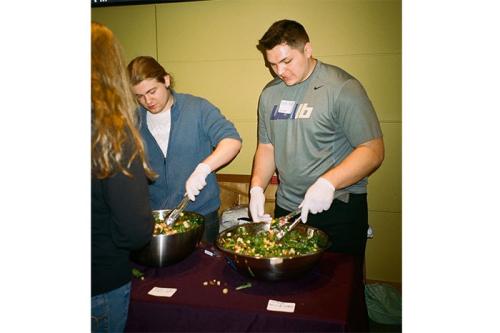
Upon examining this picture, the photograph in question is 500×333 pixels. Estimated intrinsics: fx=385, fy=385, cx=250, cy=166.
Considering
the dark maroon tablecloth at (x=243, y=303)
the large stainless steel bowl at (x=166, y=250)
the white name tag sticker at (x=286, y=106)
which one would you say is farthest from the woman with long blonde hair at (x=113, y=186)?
the white name tag sticker at (x=286, y=106)

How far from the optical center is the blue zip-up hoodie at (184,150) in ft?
5.72

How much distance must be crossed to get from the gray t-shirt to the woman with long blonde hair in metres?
0.90

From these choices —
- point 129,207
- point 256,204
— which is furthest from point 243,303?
point 256,204

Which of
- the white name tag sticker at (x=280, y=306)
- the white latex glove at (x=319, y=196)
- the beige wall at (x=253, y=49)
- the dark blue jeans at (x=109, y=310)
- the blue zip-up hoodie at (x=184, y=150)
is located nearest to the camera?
A: the dark blue jeans at (x=109, y=310)

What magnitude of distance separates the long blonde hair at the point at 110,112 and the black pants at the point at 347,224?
1.00 meters

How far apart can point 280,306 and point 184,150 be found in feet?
3.21

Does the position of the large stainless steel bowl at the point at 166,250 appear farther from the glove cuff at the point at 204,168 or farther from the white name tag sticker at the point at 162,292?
the glove cuff at the point at 204,168
